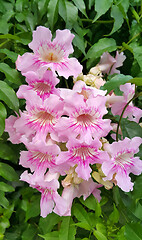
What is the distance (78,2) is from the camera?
2.82 ft

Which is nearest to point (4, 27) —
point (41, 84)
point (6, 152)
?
point (41, 84)

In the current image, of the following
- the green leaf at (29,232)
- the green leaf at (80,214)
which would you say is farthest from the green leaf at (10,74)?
the green leaf at (29,232)

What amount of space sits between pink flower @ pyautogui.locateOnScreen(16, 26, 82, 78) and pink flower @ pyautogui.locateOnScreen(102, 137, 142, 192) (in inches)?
9.2

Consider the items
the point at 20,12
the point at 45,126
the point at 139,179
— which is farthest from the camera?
the point at 20,12

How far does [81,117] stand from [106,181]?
21cm

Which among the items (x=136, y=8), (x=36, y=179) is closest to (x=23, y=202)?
(x=36, y=179)

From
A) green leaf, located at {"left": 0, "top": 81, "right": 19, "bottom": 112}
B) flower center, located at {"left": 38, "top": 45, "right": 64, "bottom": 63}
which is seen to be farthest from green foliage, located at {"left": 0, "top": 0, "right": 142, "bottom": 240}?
flower center, located at {"left": 38, "top": 45, "right": 64, "bottom": 63}

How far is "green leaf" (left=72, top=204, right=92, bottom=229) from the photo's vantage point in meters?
0.81

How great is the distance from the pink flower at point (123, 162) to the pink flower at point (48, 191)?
0.48 ft

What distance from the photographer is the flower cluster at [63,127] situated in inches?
27.2

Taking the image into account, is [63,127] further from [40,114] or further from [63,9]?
[63,9]

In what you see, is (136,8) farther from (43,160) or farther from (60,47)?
(43,160)

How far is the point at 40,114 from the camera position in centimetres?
75

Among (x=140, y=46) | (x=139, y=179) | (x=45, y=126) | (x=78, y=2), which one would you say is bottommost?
(x=139, y=179)
